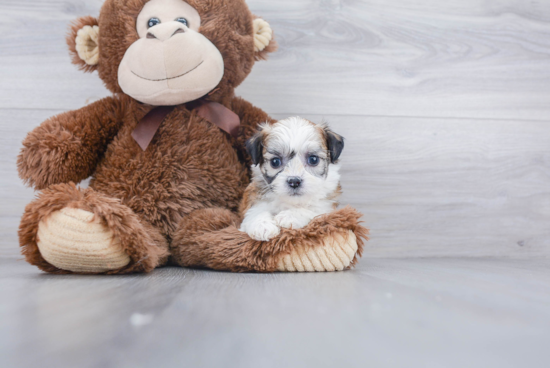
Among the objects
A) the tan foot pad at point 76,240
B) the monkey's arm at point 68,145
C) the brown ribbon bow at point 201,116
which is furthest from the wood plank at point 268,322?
the brown ribbon bow at point 201,116

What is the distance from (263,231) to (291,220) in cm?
10

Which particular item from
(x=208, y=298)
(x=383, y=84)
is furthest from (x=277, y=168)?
(x=383, y=84)

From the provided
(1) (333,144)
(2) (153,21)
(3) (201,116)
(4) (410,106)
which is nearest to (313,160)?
(1) (333,144)

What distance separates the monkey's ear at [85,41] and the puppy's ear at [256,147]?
1.87ft

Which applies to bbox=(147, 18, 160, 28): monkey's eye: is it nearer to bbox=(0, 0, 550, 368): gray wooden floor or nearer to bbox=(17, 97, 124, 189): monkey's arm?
bbox=(17, 97, 124, 189): monkey's arm

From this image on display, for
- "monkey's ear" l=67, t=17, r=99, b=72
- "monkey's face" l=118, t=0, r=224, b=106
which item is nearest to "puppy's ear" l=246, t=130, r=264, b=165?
"monkey's face" l=118, t=0, r=224, b=106

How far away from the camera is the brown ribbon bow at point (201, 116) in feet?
4.16

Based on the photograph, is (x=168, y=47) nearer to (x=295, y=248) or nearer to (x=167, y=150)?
(x=167, y=150)

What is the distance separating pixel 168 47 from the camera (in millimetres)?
1154

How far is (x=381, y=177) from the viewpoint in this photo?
1744 millimetres

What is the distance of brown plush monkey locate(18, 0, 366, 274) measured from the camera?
3.49 ft

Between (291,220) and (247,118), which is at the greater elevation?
(247,118)

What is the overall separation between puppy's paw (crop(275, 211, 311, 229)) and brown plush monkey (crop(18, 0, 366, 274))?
0.22 feet

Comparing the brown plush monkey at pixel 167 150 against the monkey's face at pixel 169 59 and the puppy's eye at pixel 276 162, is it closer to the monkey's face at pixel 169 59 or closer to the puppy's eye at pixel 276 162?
the monkey's face at pixel 169 59
